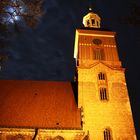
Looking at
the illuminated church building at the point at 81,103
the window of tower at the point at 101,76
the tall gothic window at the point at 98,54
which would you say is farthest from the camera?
the tall gothic window at the point at 98,54

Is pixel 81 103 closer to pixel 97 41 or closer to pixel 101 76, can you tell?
pixel 101 76

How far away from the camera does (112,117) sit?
24.1 metres

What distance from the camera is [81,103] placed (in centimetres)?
2514

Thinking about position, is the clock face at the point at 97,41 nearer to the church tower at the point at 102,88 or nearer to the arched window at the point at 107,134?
the church tower at the point at 102,88

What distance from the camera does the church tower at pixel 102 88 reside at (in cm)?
2345

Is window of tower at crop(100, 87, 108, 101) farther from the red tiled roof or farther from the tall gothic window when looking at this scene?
the tall gothic window

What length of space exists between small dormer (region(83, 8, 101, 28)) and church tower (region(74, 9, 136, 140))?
2551 millimetres

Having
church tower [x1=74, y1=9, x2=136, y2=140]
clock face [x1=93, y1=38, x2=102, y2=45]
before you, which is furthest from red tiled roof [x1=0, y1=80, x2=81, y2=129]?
clock face [x1=93, y1=38, x2=102, y2=45]

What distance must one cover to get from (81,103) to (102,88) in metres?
2.84

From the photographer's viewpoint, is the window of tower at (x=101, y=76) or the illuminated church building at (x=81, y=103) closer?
the illuminated church building at (x=81, y=103)

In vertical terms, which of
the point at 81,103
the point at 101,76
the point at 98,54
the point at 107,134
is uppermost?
→ the point at 98,54

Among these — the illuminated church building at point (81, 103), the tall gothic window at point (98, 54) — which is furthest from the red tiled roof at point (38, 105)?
the tall gothic window at point (98, 54)

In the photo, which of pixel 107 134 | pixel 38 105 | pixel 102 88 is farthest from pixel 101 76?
pixel 38 105

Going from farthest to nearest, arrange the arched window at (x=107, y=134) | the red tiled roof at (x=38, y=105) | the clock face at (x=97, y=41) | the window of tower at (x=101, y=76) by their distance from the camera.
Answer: the clock face at (x=97, y=41)
the window of tower at (x=101, y=76)
the red tiled roof at (x=38, y=105)
the arched window at (x=107, y=134)
